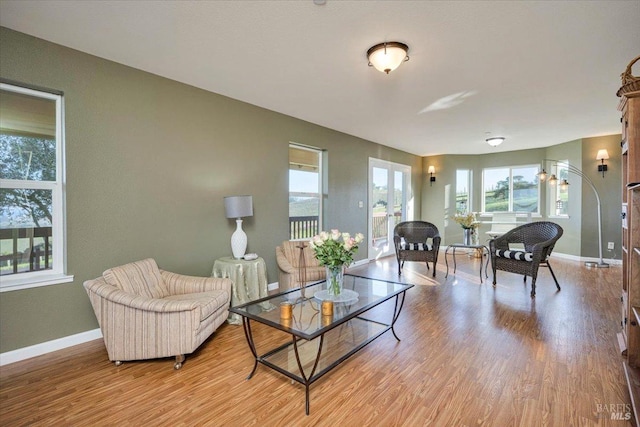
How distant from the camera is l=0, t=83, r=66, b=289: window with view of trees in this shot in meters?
2.45

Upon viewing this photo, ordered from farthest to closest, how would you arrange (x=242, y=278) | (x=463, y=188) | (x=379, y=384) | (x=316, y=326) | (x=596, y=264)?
(x=463, y=188) → (x=596, y=264) → (x=242, y=278) → (x=379, y=384) → (x=316, y=326)

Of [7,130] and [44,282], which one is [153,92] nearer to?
[7,130]

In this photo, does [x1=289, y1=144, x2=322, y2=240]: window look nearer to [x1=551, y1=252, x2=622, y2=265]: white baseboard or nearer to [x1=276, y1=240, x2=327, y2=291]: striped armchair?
[x1=276, y1=240, x2=327, y2=291]: striped armchair

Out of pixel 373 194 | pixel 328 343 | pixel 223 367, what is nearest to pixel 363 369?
pixel 328 343

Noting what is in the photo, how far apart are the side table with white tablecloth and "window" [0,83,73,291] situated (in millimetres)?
1304

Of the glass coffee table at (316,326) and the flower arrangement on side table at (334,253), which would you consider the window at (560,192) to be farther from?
the flower arrangement on side table at (334,253)

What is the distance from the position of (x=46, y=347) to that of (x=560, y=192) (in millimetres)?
9002

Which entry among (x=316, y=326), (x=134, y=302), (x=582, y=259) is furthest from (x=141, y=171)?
(x=582, y=259)

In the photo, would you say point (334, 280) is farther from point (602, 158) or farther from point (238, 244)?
point (602, 158)

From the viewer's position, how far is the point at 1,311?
7.61 feet

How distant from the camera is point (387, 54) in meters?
2.47

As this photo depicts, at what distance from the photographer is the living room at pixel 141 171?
249 cm

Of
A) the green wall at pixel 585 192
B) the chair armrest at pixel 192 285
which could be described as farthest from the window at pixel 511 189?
the chair armrest at pixel 192 285

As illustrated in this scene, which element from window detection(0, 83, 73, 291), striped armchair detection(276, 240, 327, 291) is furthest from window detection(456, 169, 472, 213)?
window detection(0, 83, 73, 291)
